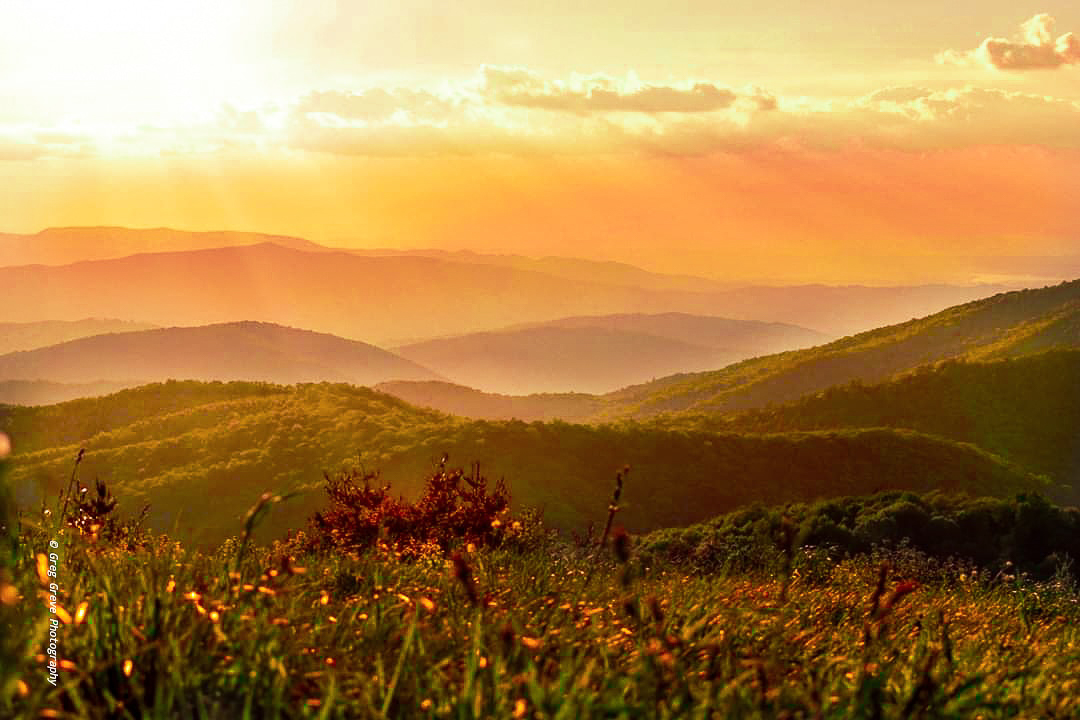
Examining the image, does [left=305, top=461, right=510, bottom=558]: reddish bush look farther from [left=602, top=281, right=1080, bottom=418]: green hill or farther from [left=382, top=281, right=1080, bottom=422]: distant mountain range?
[left=602, top=281, right=1080, bottom=418]: green hill

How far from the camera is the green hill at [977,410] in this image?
82.2 meters

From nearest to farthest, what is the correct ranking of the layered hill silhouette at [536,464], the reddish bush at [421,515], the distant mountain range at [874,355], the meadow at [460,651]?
the meadow at [460,651]
the reddish bush at [421,515]
the layered hill silhouette at [536,464]
the distant mountain range at [874,355]

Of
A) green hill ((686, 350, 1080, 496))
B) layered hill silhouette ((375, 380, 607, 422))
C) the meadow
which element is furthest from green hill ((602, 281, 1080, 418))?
the meadow

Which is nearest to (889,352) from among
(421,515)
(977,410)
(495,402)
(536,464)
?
(977,410)

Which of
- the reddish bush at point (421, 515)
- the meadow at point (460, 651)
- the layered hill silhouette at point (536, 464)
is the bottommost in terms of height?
the layered hill silhouette at point (536, 464)

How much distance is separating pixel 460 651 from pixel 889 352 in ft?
458

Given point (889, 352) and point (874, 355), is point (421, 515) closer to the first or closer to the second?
point (874, 355)

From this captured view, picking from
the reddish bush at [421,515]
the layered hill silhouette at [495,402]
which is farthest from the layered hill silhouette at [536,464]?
the layered hill silhouette at [495,402]

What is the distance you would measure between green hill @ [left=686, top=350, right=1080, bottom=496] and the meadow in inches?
2940

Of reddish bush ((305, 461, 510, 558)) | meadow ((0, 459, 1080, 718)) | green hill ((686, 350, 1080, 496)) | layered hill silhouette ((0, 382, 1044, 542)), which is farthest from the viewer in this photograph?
green hill ((686, 350, 1080, 496))

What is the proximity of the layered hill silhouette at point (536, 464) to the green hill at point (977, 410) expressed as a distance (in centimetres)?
1175

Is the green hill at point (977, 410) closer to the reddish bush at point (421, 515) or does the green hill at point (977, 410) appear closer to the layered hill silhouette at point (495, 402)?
the reddish bush at point (421, 515)

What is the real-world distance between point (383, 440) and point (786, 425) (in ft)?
105

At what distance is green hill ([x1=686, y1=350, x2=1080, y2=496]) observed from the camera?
8225 cm
